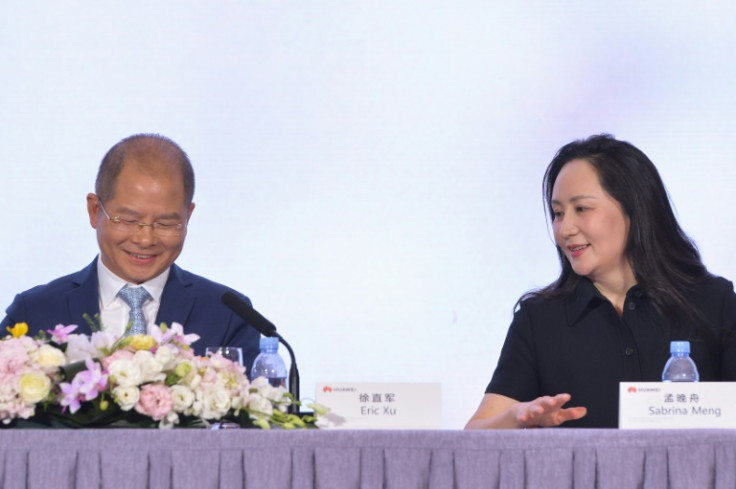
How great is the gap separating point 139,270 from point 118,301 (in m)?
0.12

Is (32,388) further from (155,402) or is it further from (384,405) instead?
(384,405)

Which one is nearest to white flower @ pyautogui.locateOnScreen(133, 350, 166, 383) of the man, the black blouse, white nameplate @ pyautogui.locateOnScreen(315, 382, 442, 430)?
white nameplate @ pyautogui.locateOnScreen(315, 382, 442, 430)

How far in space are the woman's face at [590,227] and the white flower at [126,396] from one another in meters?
1.34

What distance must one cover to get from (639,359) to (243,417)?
122 centimetres

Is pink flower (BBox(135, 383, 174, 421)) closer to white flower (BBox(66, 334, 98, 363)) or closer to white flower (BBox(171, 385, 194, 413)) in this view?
white flower (BBox(171, 385, 194, 413))

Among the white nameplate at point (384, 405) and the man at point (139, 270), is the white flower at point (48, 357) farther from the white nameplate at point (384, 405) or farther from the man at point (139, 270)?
the man at point (139, 270)

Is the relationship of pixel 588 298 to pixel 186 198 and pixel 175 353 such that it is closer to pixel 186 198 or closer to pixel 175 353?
pixel 186 198

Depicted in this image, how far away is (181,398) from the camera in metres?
1.59

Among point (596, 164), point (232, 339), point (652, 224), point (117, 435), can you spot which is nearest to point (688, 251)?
point (652, 224)

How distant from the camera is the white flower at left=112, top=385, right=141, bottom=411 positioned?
1.55 meters

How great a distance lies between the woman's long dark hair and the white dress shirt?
104cm

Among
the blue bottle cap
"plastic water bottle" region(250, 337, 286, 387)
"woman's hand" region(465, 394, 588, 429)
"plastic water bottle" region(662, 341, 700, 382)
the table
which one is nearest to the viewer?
the table

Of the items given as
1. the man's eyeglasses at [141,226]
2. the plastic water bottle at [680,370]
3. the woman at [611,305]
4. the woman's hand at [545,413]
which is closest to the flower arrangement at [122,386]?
the woman's hand at [545,413]

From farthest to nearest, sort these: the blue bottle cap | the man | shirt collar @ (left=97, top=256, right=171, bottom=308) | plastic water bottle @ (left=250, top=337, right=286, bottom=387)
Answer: shirt collar @ (left=97, top=256, right=171, bottom=308) < the man < plastic water bottle @ (left=250, top=337, right=286, bottom=387) < the blue bottle cap
